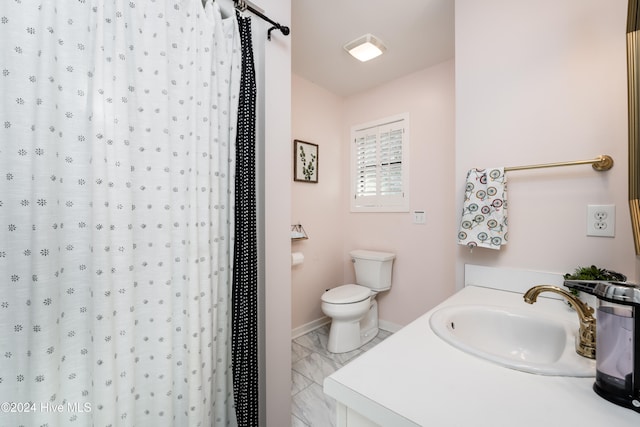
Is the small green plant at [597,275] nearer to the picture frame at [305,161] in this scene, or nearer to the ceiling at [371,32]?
the ceiling at [371,32]

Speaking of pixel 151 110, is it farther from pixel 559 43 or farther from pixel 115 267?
pixel 559 43

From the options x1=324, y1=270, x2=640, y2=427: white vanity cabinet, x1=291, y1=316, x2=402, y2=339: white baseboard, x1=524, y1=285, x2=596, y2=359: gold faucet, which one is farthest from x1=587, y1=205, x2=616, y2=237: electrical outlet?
x1=291, y1=316, x2=402, y2=339: white baseboard

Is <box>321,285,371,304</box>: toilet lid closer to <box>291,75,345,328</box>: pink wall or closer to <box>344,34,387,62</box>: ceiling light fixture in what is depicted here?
<box>291,75,345,328</box>: pink wall

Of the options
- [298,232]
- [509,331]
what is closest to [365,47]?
[298,232]

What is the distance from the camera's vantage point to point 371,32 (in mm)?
1812

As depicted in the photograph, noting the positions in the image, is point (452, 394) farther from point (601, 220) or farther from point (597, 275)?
point (601, 220)

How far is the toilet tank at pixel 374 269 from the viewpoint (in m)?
2.38

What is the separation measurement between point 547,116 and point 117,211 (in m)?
1.82

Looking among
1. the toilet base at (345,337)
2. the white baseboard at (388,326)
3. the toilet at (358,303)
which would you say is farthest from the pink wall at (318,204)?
the white baseboard at (388,326)

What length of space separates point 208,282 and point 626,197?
172 cm

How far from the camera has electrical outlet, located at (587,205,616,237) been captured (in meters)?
1.04

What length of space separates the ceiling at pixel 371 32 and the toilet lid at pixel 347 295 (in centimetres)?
199

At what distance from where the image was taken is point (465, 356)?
2.27 feet

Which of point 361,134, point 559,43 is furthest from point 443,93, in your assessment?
point 559,43
